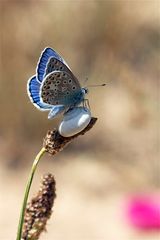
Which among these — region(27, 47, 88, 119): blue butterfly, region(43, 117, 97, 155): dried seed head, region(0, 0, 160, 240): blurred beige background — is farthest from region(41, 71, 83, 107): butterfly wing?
region(0, 0, 160, 240): blurred beige background

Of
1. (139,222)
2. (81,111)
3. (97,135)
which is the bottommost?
(139,222)

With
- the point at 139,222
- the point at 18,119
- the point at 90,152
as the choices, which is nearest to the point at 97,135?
the point at 90,152

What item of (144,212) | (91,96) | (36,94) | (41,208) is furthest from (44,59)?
(91,96)

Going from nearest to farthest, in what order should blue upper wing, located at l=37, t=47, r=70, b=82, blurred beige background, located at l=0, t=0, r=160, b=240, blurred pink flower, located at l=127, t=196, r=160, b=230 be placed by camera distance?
blue upper wing, located at l=37, t=47, r=70, b=82, blurred pink flower, located at l=127, t=196, r=160, b=230, blurred beige background, located at l=0, t=0, r=160, b=240

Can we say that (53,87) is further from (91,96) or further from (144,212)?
(91,96)

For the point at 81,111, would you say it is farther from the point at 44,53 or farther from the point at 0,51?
the point at 0,51

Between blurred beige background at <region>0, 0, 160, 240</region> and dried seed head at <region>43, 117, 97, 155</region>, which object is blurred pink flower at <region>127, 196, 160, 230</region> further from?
blurred beige background at <region>0, 0, 160, 240</region>
